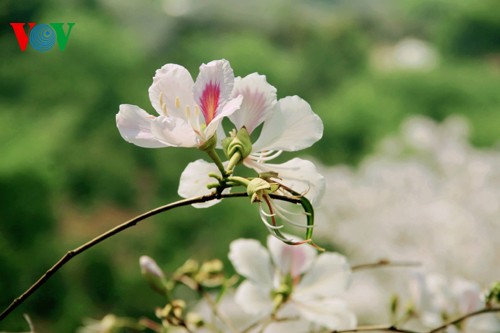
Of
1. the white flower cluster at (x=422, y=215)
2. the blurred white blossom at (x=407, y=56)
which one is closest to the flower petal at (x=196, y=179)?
the white flower cluster at (x=422, y=215)

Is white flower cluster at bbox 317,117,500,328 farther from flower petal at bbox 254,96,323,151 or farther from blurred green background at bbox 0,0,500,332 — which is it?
flower petal at bbox 254,96,323,151

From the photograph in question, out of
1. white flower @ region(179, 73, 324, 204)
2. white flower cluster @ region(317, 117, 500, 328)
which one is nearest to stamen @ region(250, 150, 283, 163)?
white flower @ region(179, 73, 324, 204)

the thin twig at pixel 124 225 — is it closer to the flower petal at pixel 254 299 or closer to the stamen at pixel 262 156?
the stamen at pixel 262 156

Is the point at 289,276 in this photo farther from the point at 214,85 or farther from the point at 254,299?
the point at 214,85

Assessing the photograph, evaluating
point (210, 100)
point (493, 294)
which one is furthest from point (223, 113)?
point (493, 294)

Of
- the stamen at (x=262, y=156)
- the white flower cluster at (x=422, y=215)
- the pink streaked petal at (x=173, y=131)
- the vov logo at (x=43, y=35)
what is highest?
the white flower cluster at (x=422, y=215)
